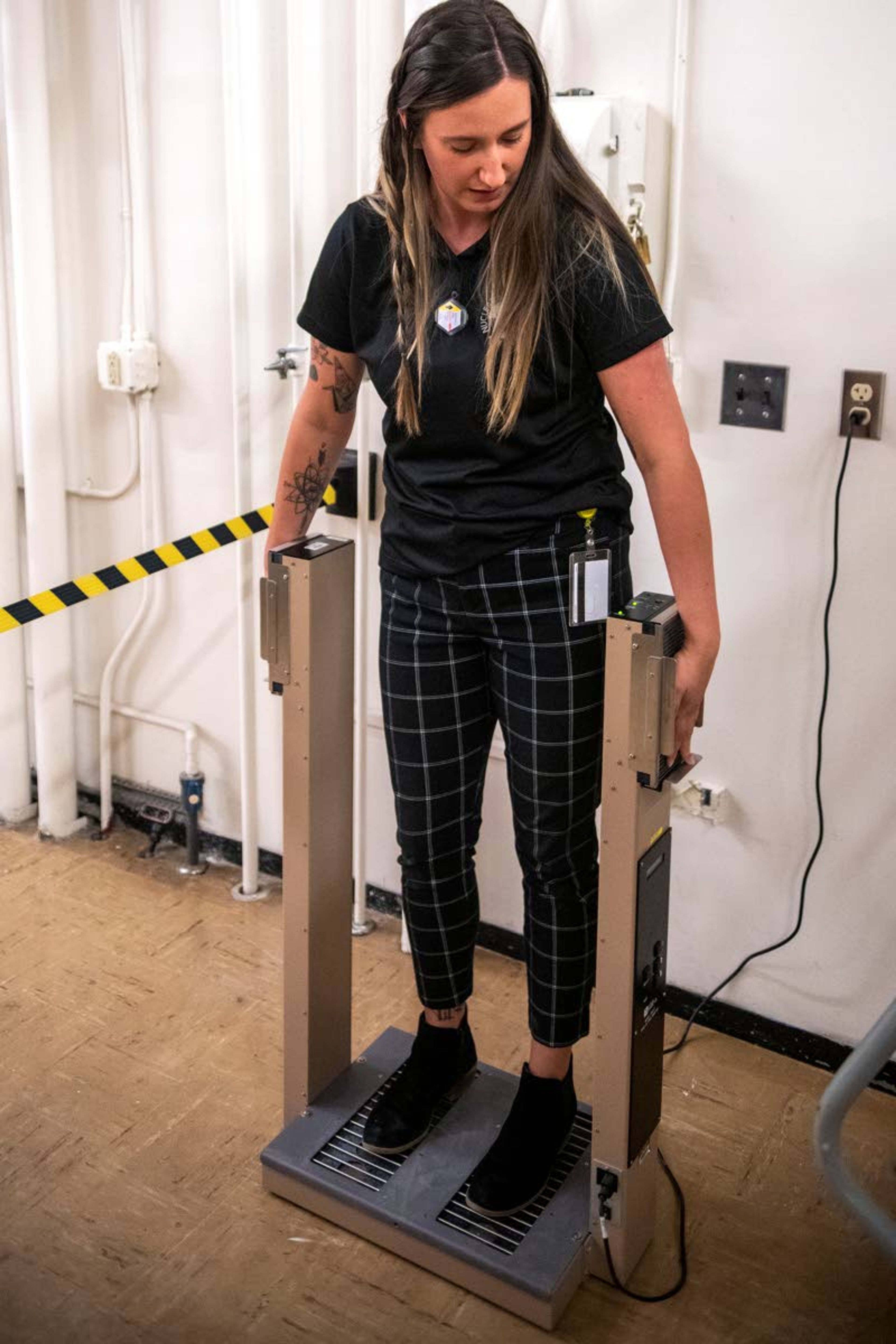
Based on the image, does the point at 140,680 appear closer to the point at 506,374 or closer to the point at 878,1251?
the point at 506,374

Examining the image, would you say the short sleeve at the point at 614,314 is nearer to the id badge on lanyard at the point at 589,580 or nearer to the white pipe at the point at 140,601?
the id badge on lanyard at the point at 589,580

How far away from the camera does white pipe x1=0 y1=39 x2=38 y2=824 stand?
10.5 feet

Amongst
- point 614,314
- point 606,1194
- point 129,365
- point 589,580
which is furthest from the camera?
point 129,365

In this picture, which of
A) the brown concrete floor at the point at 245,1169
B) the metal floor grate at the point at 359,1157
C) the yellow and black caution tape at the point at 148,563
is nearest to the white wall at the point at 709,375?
the yellow and black caution tape at the point at 148,563

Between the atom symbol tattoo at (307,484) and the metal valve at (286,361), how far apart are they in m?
0.65

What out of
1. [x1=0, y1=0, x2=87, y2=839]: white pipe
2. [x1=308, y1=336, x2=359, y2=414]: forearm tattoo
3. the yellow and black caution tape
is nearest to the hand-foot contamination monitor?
[x1=308, y1=336, x2=359, y2=414]: forearm tattoo

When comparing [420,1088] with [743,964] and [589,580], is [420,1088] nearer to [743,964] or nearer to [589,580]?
[743,964]

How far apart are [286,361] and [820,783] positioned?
50.9 inches

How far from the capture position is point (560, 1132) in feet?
7.25

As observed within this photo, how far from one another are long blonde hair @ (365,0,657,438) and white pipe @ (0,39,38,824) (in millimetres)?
1604

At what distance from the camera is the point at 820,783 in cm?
251

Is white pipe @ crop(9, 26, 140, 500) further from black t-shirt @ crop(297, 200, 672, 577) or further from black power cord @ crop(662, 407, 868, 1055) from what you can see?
black power cord @ crop(662, 407, 868, 1055)

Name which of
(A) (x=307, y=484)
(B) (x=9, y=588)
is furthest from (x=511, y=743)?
(B) (x=9, y=588)

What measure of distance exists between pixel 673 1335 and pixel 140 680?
1.97m
